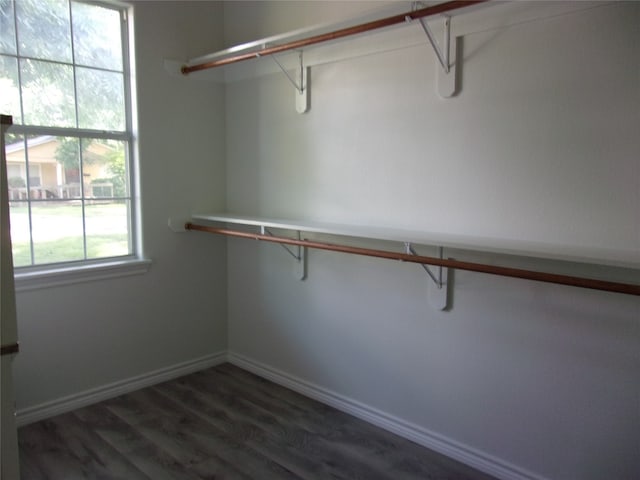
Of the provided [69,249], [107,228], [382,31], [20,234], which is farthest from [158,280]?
[382,31]

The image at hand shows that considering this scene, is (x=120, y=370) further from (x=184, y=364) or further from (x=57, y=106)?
(x=57, y=106)

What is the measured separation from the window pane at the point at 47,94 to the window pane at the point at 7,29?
0.27ft

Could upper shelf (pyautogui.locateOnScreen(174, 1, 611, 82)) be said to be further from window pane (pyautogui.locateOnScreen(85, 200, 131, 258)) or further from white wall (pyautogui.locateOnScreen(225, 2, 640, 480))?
window pane (pyautogui.locateOnScreen(85, 200, 131, 258))

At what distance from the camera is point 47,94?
8.61 ft

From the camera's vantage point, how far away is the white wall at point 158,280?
271cm

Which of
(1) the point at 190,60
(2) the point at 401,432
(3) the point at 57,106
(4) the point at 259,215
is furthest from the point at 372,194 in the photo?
(3) the point at 57,106

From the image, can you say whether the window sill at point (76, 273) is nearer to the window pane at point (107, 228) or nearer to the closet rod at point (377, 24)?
the window pane at point (107, 228)

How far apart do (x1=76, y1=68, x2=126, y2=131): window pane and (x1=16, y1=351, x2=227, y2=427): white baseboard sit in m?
1.49

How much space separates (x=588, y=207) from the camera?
190 cm

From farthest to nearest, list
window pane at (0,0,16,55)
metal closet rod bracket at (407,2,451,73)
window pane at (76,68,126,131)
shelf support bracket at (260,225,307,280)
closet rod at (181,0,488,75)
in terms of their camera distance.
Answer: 1. shelf support bracket at (260,225,307,280)
2. window pane at (76,68,126,131)
3. window pane at (0,0,16,55)
4. metal closet rod bracket at (407,2,451,73)
5. closet rod at (181,0,488,75)

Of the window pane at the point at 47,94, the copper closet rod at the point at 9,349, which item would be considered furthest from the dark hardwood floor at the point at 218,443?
the window pane at the point at 47,94

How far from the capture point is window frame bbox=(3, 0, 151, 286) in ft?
8.51

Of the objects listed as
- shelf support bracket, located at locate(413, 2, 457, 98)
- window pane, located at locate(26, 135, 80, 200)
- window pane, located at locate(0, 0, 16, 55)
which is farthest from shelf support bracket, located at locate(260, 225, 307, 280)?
window pane, located at locate(0, 0, 16, 55)

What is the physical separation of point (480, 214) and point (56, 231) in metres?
2.15
